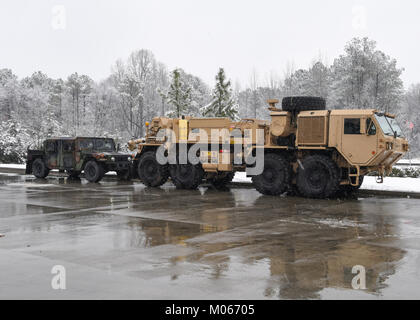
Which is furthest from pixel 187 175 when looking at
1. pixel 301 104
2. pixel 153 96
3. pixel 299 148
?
pixel 153 96

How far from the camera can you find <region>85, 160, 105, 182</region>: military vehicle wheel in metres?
22.7

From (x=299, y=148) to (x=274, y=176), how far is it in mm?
1221

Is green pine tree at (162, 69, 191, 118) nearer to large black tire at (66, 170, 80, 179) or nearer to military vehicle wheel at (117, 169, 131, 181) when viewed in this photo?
large black tire at (66, 170, 80, 179)

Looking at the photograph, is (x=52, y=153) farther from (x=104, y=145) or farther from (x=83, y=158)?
(x=104, y=145)

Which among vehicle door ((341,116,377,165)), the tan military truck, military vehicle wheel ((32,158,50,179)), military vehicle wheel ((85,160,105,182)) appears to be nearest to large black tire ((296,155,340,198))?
the tan military truck

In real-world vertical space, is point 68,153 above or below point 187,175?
above

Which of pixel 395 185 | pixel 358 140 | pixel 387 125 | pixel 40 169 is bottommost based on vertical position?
pixel 395 185

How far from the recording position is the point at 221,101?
49.2 meters

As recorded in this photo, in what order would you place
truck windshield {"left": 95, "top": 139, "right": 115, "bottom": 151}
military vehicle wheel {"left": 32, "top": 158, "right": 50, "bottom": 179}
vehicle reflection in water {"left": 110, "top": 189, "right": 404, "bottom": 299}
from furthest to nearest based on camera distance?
military vehicle wheel {"left": 32, "top": 158, "right": 50, "bottom": 179} < truck windshield {"left": 95, "top": 139, "right": 115, "bottom": 151} < vehicle reflection in water {"left": 110, "top": 189, "right": 404, "bottom": 299}

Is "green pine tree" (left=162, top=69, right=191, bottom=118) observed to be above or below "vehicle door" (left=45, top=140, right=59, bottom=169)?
above

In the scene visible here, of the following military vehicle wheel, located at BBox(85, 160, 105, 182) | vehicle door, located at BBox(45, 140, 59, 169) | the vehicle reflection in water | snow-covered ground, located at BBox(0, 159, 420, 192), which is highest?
vehicle door, located at BBox(45, 140, 59, 169)

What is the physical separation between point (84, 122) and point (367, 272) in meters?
61.4

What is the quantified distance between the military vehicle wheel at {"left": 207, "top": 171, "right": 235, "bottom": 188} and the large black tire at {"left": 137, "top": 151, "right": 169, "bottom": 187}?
6.01 ft

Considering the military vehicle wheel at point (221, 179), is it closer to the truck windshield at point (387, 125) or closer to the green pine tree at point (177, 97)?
the truck windshield at point (387, 125)
